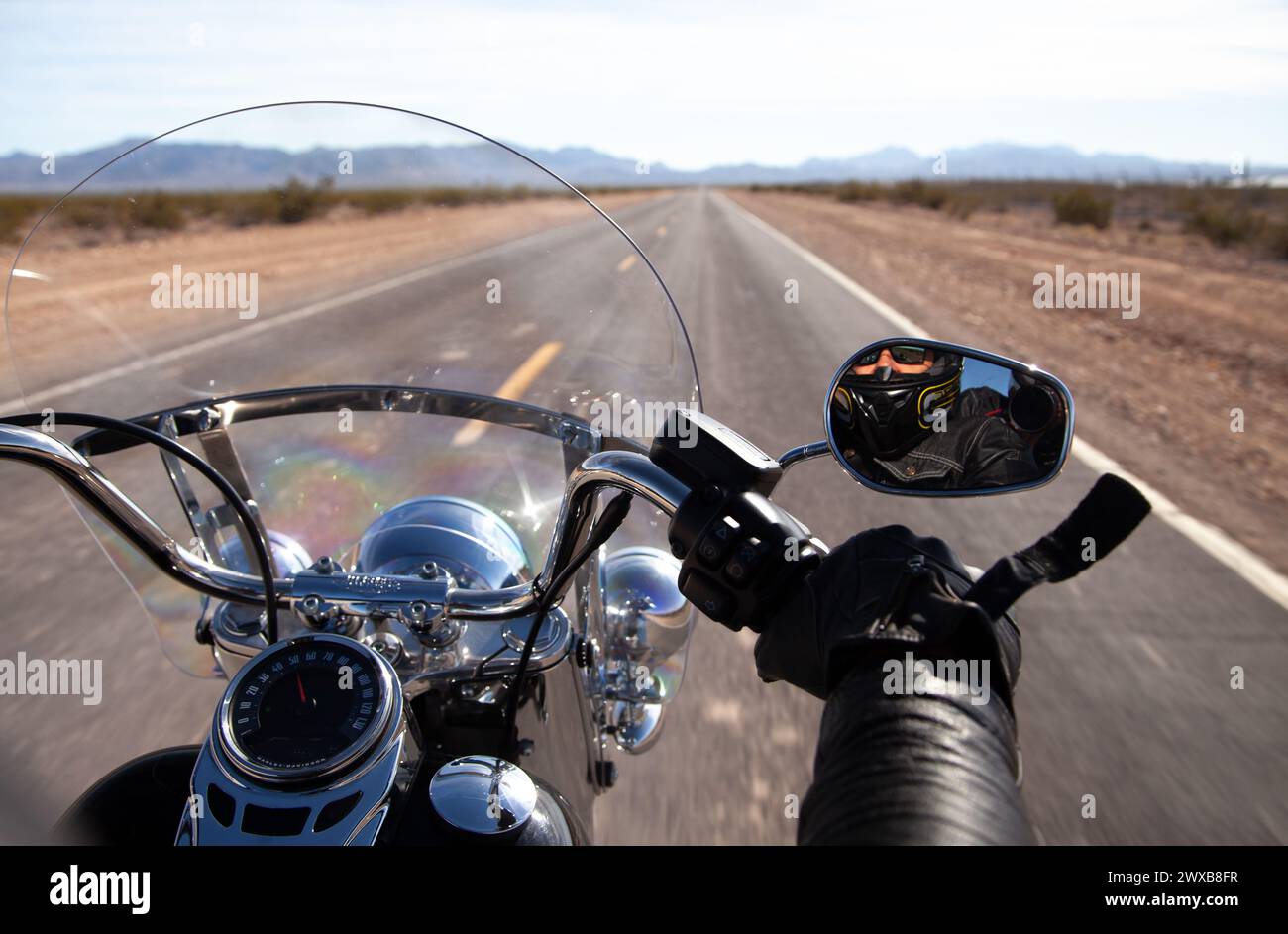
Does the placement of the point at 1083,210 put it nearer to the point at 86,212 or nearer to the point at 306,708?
the point at 86,212

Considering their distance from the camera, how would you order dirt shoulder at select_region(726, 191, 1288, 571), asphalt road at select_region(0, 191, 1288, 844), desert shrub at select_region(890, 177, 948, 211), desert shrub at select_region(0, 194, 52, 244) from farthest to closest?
desert shrub at select_region(890, 177, 948, 211), desert shrub at select_region(0, 194, 52, 244), dirt shoulder at select_region(726, 191, 1288, 571), asphalt road at select_region(0, 191, 1288, 844)

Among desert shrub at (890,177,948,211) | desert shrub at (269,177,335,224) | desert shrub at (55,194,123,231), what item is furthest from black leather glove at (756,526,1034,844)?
desert shrub at (890,177,948,211)

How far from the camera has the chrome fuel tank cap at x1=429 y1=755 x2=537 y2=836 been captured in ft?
3.89

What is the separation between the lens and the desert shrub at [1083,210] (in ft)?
120

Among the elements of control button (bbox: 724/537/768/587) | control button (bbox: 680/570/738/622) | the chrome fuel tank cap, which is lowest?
the chrome fuel tank cap

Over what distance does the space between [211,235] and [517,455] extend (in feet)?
2.61

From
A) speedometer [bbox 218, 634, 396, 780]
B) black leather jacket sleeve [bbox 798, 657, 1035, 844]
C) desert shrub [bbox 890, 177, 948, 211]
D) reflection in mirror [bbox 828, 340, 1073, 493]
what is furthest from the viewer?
desert shrub [bbox 890, 177, 948, 211]

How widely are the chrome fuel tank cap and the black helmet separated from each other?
775 mm

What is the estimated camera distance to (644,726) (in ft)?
7.24

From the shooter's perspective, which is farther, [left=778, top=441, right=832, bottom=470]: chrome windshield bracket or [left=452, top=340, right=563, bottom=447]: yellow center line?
[left=452, top=340, right=563, bottom=447]: yellow center line

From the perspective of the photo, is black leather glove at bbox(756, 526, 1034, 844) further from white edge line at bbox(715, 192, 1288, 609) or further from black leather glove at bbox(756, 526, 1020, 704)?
white edge line at bbox(715, 192, 1288, 609)
